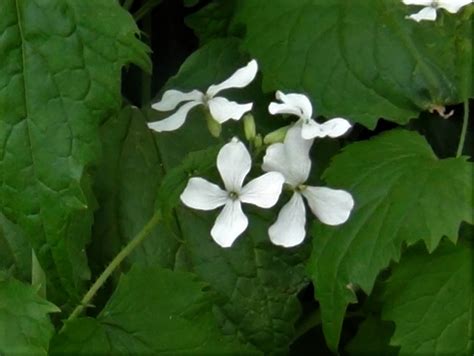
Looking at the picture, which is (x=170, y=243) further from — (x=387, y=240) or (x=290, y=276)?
(x=387, y=240)

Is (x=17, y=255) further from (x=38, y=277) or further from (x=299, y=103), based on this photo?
(x=299, y=103)

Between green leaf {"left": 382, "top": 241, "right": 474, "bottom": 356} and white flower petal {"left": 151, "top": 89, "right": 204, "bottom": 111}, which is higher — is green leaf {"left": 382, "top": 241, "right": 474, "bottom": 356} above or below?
below

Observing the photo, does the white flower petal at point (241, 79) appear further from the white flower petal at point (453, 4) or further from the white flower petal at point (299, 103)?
the white flower petal at point (453, 4)

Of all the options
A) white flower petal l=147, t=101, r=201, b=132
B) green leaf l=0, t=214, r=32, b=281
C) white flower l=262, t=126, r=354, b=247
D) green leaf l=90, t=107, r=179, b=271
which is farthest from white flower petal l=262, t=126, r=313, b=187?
green leaf l=0, t=214, r=32, b=281

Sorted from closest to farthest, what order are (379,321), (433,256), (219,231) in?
(219,231), (433,256), (379,321)

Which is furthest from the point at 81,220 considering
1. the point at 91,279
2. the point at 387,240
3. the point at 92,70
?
the point at 387,240

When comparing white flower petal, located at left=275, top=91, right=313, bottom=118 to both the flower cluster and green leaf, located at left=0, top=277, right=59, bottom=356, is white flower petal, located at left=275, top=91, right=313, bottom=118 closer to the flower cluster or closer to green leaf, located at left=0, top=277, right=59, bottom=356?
the flower cluster

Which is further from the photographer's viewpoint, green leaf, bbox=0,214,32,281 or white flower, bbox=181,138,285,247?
green leaf, bbox=0,214,32,281
